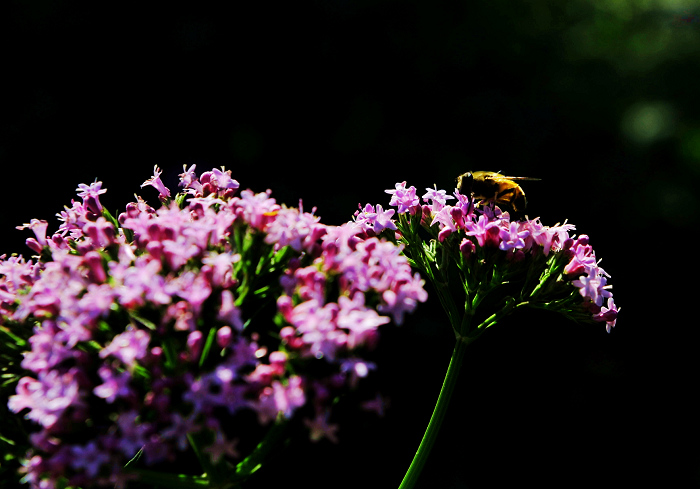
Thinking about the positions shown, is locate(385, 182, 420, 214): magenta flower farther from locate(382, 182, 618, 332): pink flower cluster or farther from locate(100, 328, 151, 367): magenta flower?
locate(100, 328, 151, 367): magenta flower

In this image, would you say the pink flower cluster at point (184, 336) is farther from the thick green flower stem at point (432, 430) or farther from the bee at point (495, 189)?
the bee at point (495, 189)

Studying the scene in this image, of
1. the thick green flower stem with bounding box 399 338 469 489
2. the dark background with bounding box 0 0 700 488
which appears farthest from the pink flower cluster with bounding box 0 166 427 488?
the dark background with bounding box 0 0 700 488

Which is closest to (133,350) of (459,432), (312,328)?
(312,328)

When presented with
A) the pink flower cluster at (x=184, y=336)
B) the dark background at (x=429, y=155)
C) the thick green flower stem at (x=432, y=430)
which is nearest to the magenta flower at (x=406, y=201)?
the thick green flower stem at (x=432, y=430)

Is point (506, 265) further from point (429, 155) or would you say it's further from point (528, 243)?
point (429, 155)

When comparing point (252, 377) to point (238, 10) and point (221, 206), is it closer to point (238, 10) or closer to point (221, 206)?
point (221, 206)
